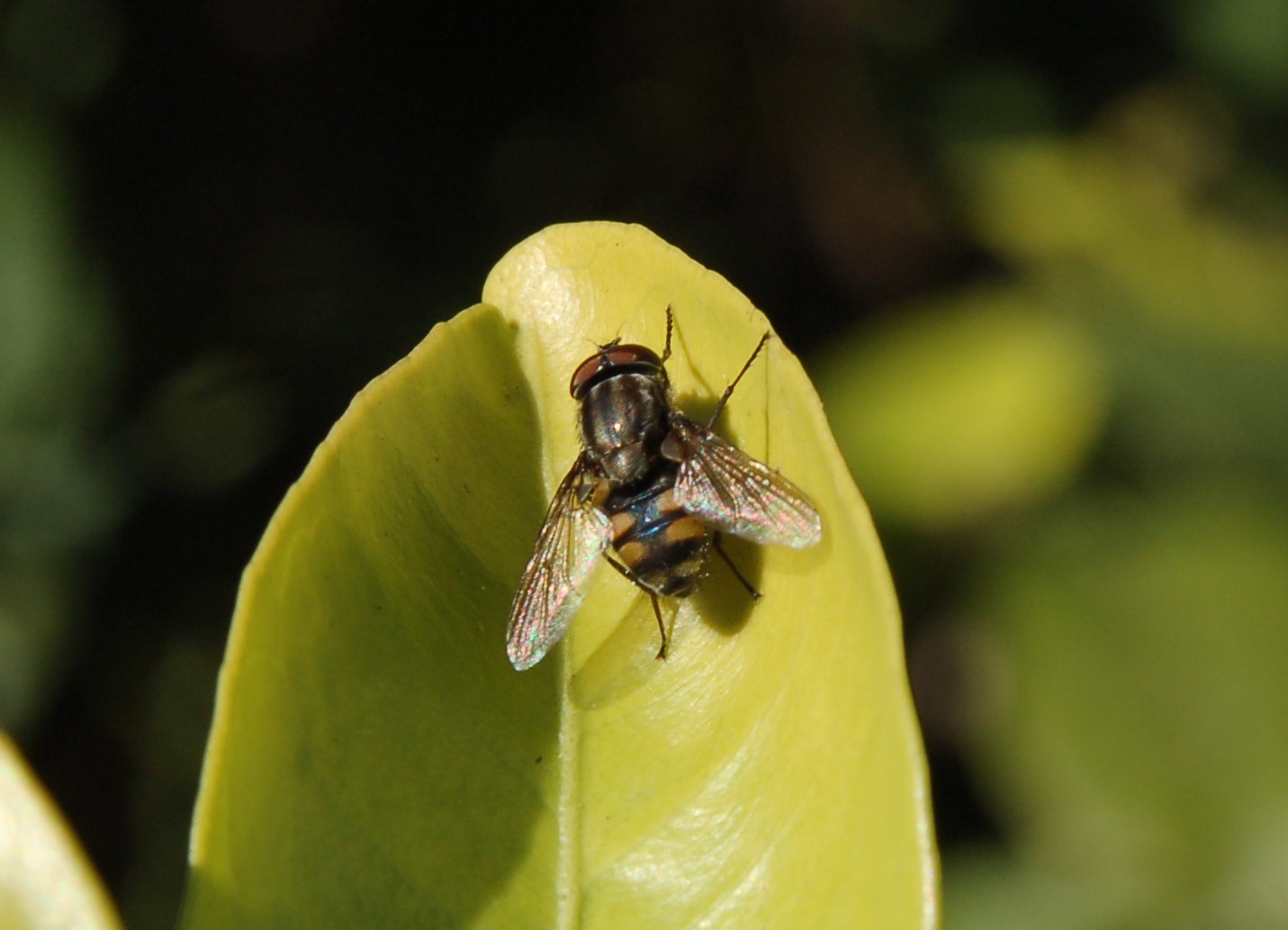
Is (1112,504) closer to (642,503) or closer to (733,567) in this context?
(642,503)

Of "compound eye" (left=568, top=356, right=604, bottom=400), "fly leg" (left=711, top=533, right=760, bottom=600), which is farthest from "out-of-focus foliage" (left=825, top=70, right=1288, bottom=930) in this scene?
"compound eye" (left=568, top=356, right=604, bottom=400)

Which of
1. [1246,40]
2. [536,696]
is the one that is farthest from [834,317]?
[536,696]

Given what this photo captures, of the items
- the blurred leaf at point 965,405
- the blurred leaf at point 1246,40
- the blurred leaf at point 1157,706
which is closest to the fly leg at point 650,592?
the blurred leaf at point 1157,706

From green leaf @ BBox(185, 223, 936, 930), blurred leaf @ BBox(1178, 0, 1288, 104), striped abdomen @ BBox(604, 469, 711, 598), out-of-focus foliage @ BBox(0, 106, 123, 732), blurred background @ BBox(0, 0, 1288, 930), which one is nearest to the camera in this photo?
green leaf @ BBox(185, 223, 936, 930)

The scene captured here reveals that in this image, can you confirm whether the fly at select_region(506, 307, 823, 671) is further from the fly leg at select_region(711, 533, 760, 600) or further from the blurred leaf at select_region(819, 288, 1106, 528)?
the blurred leaf at select_region(819, 288, 1106, 528)

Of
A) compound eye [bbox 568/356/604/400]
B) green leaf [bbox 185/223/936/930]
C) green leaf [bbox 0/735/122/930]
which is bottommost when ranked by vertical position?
green leaf [bbox 0/735/122/930]

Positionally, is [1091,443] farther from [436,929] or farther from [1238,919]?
[436,929]
